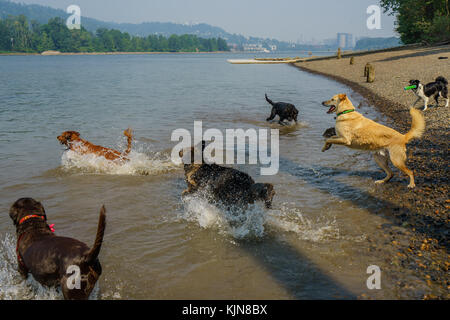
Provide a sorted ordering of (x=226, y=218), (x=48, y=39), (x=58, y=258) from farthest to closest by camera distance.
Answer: (x=48, y=39) → (x=226, y=218) → (x=58, y=258)

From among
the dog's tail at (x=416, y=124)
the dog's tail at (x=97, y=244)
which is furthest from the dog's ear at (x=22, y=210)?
the dog's tail at (x=416, y=124)

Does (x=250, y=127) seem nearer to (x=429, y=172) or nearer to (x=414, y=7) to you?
(x=429, y=172)

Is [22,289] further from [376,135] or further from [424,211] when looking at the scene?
[376,135]

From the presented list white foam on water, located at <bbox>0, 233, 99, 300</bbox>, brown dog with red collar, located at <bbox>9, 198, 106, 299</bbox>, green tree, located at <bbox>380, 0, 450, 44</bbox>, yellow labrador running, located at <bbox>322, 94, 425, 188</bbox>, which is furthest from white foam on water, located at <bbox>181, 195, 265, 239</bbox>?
green tree, located at <bbox>380, 0, 450, 44</bbox>

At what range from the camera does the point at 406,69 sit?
28219mm

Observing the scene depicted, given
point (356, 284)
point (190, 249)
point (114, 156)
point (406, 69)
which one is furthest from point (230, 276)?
point (406, 69)

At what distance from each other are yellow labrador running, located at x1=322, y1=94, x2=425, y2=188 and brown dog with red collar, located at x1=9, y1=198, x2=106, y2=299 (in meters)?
5.75

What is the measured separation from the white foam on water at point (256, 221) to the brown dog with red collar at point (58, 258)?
2552mm

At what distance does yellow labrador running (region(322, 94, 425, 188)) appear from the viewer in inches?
267

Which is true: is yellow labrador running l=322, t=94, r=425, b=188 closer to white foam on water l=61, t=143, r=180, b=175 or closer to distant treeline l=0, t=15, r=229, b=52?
white foam on water l=61, t=143, r=180, b=175

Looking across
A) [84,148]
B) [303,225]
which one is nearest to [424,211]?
[303,225]

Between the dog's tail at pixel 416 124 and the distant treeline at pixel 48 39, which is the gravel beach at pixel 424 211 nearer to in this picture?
the dog's tail at pixel 416 124

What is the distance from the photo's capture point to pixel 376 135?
6.98 meters

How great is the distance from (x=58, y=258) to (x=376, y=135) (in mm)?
6333
